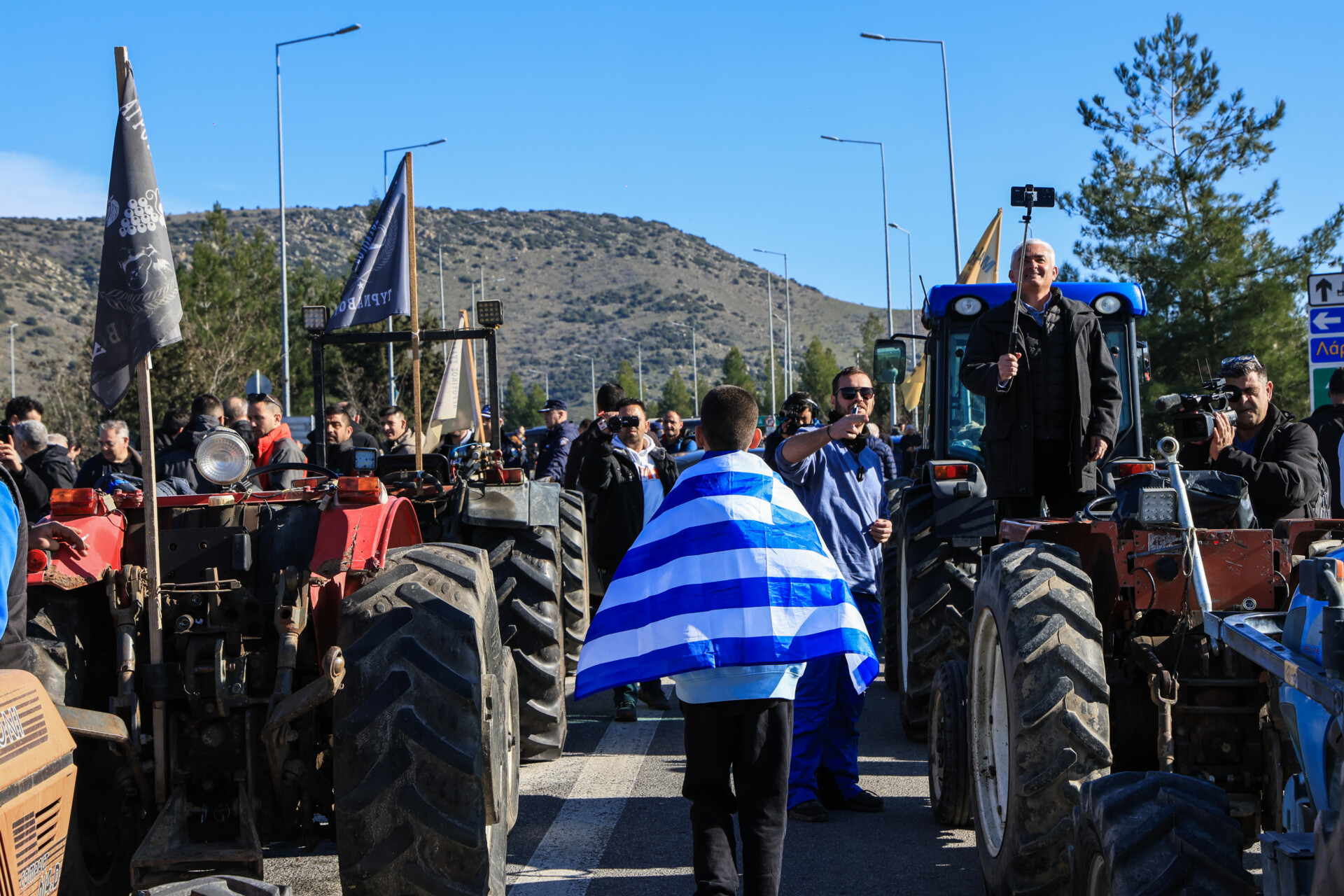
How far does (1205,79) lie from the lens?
2617 centimetres

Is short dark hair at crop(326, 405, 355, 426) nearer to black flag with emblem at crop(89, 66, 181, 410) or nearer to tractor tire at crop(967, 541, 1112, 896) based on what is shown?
black flag with emblem at crop(89, 66, 181, 410)

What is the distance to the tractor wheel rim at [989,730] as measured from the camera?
185 inches

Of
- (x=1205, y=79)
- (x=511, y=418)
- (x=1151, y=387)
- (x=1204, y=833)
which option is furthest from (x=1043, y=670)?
(x=511, y=418)

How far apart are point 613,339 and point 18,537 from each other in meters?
124

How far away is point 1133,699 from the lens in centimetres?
474

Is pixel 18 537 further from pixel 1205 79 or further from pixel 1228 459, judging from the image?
pixel 1205 79

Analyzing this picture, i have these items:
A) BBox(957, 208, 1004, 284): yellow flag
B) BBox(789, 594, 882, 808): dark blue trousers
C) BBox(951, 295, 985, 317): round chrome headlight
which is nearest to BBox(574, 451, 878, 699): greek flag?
BBox(789, 594, 882, 808): dark blue trousers

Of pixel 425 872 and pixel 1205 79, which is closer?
pixel 425 872

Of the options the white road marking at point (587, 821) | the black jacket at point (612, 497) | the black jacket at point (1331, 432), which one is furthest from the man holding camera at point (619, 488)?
the black jacket at point (1331, 432)

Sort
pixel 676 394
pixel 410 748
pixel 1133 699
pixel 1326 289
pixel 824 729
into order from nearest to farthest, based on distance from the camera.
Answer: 1. pixel 410 748
2. pixel 1133 699
3. pixel 824 729
4. pixel 1326 289
5. pixel 676 394

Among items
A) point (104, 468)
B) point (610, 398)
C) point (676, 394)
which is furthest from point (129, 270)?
point (676, 394)

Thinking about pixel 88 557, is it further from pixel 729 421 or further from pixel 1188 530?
pixel 1188 530

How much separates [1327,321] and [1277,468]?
20.4ft

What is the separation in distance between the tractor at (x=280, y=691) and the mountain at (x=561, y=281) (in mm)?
92365
